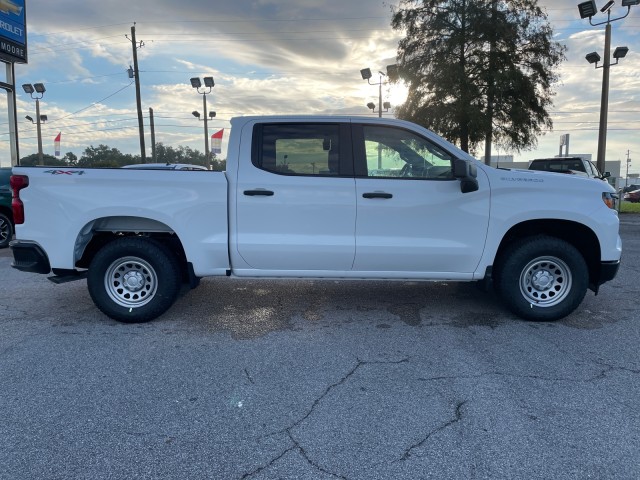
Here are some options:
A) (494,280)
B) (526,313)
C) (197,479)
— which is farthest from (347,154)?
(197,479)

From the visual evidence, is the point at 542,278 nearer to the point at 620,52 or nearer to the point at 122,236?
the point at 122,236

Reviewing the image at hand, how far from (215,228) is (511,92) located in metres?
18.8

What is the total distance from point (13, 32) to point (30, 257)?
1381cm

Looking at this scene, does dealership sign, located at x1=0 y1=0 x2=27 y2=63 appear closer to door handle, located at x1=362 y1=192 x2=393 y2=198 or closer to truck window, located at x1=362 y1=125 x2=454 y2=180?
truck window, located at x1=362 y1=125 x2=454 y2=180

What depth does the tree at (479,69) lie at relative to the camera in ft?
64.5

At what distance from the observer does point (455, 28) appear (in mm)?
20406

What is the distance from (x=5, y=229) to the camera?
10078 millimetres

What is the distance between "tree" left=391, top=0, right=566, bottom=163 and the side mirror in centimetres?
1637

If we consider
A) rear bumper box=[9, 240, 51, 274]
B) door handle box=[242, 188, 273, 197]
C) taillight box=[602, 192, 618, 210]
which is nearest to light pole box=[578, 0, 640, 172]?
taillight box=[602, 192, 618, 210]

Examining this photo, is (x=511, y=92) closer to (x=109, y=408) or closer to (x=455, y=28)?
(x=455, y=28)

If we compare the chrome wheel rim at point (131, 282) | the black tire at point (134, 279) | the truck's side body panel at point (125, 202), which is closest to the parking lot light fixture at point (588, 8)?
the truck's side body panel at point (125, 202)

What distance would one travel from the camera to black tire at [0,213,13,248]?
9.99 m

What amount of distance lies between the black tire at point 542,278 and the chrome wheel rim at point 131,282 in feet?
11.9

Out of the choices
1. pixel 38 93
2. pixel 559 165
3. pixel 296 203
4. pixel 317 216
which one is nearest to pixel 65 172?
pixel 296 203
